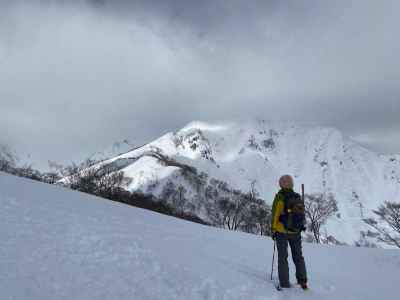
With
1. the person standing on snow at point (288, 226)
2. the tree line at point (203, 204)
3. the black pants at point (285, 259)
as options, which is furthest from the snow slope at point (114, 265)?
the tree line at point (203, 204)

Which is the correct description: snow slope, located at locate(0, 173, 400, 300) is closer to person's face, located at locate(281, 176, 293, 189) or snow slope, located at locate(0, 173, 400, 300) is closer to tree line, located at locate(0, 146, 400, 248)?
person's face, located at locate(281, 176, 293, 189)

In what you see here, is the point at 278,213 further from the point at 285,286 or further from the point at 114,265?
the point at 114,265

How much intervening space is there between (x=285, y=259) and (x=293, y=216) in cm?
99

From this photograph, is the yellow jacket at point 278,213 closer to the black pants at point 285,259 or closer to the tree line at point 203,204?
the black pants at point 285,259

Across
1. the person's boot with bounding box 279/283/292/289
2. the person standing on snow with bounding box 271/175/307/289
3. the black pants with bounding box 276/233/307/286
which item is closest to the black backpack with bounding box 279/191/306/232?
the person standing on snow with bounding box 271/175/307/289

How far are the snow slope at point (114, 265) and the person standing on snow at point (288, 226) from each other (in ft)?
1.82

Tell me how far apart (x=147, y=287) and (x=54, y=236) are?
2641 millimetres

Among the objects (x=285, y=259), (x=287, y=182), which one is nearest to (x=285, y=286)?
(x=285, y=259)

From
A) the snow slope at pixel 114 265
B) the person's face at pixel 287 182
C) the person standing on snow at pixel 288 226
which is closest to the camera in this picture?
the snow slope at pixel 114 265

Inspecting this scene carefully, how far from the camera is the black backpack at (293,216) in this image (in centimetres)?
774

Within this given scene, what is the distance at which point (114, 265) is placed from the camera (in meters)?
6.37

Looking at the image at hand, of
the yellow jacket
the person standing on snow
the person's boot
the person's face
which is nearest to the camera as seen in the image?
the person's boot

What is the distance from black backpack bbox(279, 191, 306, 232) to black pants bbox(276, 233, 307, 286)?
251 millimetres

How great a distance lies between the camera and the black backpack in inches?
305
